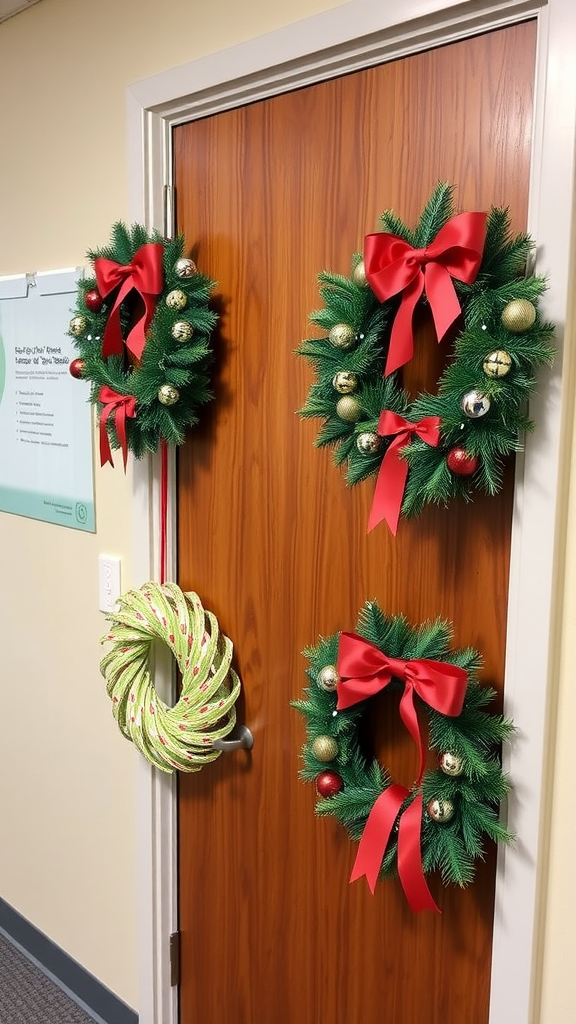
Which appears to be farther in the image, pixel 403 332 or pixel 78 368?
pixel 78 368

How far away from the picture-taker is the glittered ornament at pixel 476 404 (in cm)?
105

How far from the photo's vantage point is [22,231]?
6.37 ft

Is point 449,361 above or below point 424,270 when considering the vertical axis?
below

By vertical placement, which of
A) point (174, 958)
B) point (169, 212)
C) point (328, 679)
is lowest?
point (174, 958)

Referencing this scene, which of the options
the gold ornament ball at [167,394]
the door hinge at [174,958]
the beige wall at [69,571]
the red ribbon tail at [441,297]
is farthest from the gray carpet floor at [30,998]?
the red ribbon tail at [441,297]

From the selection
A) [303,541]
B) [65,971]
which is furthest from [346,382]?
[65,971]

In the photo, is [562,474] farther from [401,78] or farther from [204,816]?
[204,816]

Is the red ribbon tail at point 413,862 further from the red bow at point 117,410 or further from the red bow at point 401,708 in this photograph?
the red bow at point 117,410

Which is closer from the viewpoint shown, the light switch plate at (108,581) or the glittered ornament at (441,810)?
the glittered ornament at (441,810)

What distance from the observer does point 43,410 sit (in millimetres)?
1958

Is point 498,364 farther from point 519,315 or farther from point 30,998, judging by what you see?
point 30,998

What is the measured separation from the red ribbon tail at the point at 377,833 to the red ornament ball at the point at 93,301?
105 centimetres

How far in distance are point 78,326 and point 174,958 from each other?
4.59 ft

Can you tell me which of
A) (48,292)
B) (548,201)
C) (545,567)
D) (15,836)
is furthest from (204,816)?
(548,201)
